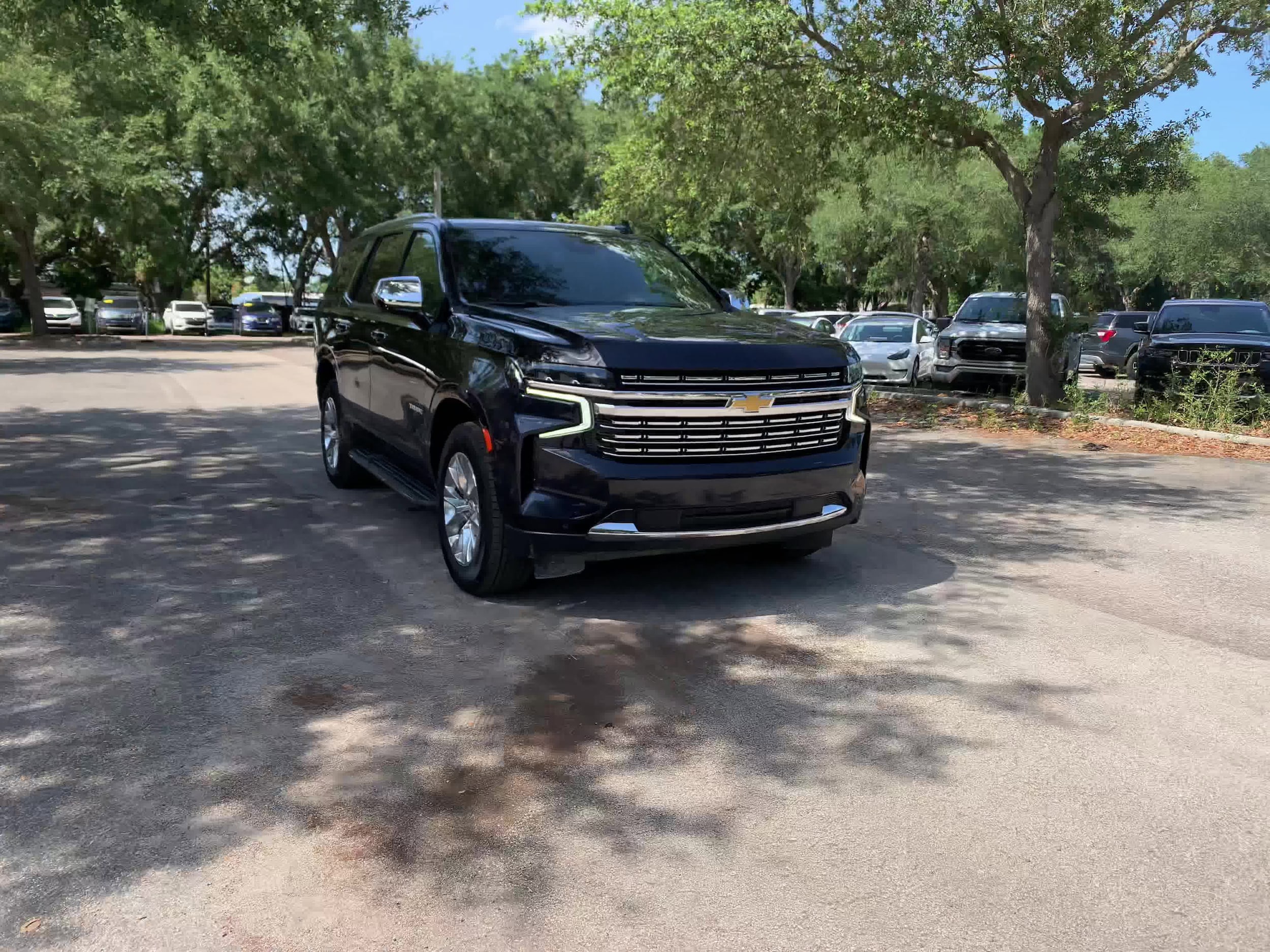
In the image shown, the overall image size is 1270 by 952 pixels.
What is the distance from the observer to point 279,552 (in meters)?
6.52

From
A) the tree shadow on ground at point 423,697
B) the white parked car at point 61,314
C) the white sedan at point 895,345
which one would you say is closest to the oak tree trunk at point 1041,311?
the white sedan at point 895,345

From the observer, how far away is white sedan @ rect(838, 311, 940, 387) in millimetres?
19297

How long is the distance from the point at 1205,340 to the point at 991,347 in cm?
406

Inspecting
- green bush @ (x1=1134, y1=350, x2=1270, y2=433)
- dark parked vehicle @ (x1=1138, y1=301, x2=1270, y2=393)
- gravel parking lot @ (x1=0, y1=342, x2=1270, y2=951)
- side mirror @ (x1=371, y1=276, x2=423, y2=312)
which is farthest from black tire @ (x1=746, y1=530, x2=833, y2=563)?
dark parked vehicle @ (x1=1138, y1=301, x2=1270, y2=393)

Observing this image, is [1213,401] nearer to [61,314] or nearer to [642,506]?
[642,506]

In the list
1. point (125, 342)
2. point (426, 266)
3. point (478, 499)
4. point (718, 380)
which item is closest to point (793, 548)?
point (718, 380)

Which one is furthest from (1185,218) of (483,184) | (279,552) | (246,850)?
(246,850)

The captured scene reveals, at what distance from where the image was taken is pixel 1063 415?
13922 mm

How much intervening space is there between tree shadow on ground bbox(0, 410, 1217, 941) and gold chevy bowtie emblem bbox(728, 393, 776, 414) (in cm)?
101

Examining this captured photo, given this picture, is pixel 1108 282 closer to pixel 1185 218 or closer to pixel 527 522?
pixel 1185 218

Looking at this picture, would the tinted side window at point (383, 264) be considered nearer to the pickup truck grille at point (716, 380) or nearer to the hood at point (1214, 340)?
the pickup truck grille at point (716, 380)

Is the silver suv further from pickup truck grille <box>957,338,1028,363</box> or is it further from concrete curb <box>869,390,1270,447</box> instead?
concrete curb <box>869,390,1270,447</box>

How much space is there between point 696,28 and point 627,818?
1196cm

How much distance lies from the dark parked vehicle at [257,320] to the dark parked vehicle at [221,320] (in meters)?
0.47
